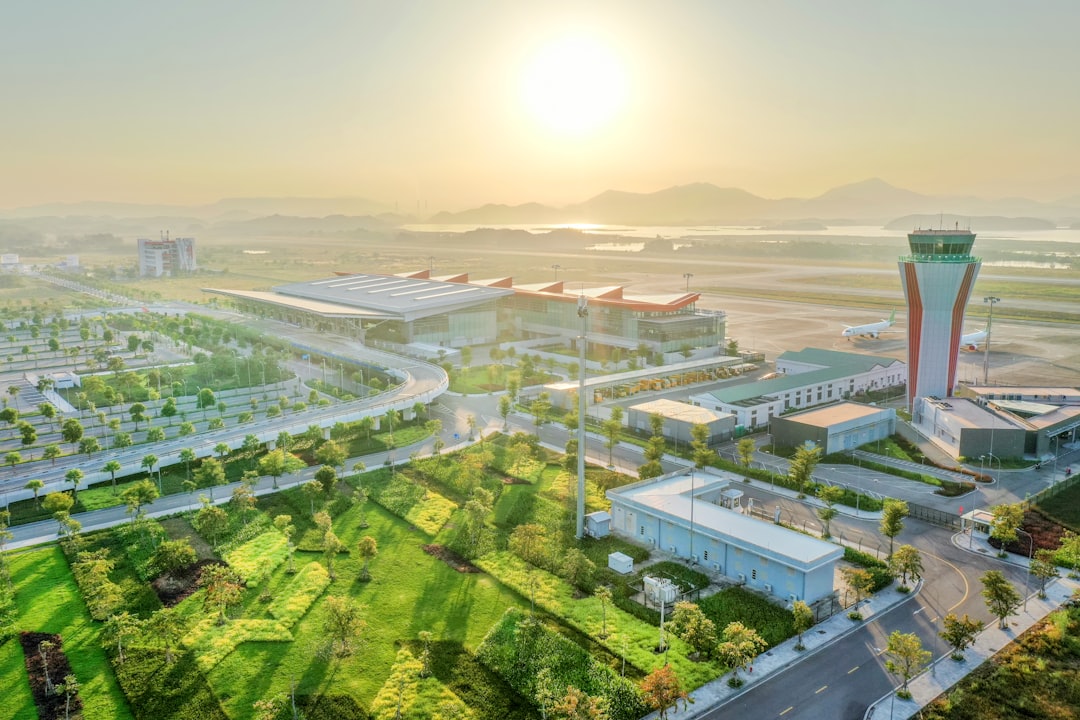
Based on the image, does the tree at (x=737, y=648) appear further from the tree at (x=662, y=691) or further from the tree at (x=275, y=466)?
the tree at (x=275, y=466)

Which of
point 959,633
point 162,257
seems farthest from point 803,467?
point 162,257

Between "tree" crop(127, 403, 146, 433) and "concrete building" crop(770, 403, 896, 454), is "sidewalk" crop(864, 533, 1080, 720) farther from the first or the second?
"tree" crop(127, 403, 146, 433)

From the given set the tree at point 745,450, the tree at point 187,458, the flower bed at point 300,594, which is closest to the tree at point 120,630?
the flower bed at point 300,594

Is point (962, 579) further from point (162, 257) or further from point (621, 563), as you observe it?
point (162, 257)

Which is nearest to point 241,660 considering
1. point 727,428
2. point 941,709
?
point 941,709

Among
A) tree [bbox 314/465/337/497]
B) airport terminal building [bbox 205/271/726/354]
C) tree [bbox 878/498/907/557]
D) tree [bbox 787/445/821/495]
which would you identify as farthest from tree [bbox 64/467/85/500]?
airport terminal building [bbox 205/271/726/354]

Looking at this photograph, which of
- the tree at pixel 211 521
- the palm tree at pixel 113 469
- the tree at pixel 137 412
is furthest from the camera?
the tree at pixel 137 412
